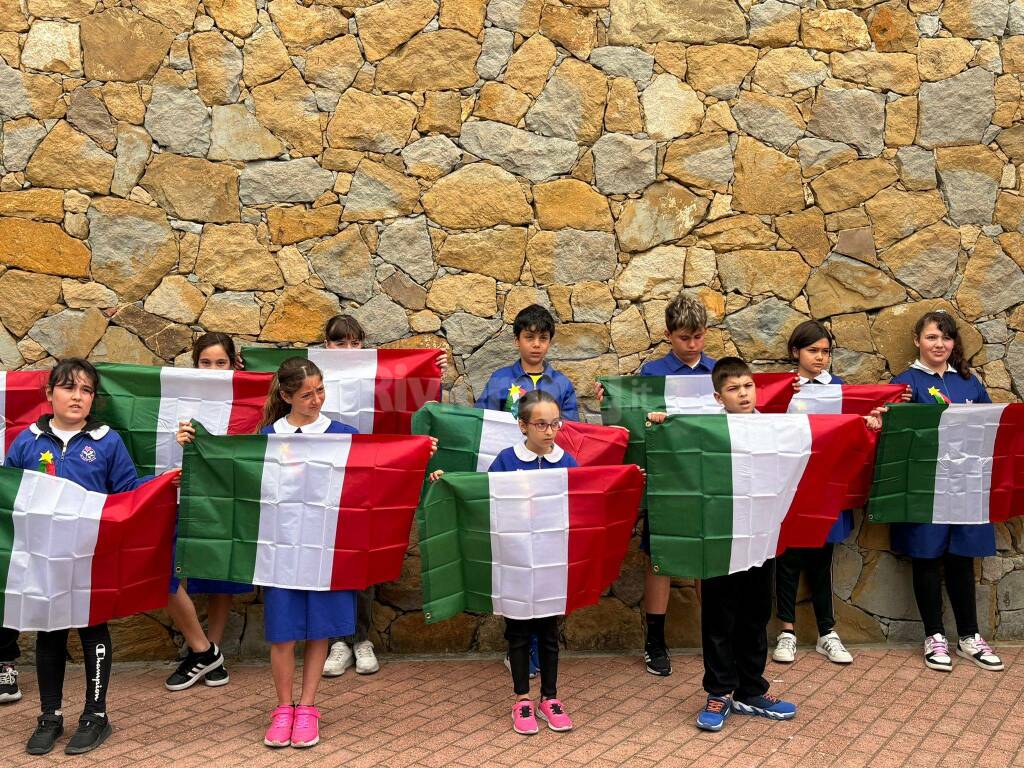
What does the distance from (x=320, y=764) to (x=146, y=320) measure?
2.73 metres

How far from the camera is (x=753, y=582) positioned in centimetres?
423

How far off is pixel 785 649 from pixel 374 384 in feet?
8.45

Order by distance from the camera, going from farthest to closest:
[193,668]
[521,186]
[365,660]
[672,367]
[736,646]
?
[521,186] → [672,367] → [365,660] → [193,668] → [736,646]

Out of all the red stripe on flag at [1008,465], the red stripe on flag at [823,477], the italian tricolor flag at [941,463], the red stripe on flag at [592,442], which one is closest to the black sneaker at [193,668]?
the red stripe on flag at [592,442]

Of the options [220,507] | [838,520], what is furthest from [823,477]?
[220,507]

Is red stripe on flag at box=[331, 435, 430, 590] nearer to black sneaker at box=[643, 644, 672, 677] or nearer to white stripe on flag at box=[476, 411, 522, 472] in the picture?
white stripe on flag at box=[476, 411, 522, 472]

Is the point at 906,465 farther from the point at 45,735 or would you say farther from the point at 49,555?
the point at 45,735

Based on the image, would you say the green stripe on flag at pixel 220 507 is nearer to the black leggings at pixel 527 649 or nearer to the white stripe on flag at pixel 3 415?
the black leggings at pixel 527 649

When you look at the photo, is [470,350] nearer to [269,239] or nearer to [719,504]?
[269,239]

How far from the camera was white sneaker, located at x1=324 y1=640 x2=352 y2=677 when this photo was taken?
490cm

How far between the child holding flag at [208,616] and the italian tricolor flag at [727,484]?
2166 millimetres

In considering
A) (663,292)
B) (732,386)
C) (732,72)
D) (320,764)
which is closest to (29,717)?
(320,764)

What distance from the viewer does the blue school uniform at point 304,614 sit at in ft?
13.2

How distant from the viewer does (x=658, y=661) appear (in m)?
4.97
